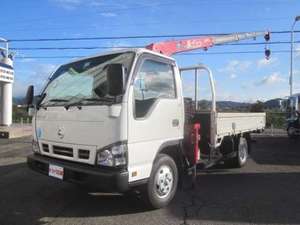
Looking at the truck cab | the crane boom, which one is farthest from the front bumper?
the crane boom

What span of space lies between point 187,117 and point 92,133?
2327 mm

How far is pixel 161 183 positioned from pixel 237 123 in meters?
4.07

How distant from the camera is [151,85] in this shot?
6.64 meters

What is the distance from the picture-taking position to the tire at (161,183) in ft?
20.9

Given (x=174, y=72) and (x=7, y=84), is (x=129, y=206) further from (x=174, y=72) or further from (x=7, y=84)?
(x=7, y=84)

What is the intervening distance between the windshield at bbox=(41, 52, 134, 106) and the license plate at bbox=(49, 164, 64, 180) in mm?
975

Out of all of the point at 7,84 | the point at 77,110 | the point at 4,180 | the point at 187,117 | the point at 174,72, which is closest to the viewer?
the point at 77,110

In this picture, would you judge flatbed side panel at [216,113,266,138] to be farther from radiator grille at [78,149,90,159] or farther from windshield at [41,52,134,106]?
radiator grille at [78,149,90,159]

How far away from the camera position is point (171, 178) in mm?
6875

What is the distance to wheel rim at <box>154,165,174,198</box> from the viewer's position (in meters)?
6.54

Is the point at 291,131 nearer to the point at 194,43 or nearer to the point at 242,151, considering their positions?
the point at 194,43

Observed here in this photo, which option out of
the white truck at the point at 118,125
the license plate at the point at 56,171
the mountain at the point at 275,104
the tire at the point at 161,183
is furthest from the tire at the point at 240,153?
the mountain at the point at 275,104

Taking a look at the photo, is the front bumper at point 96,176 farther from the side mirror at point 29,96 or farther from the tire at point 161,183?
the side mirror at point 29,96

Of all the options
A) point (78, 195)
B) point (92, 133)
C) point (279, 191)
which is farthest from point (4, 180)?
point (279, 191)
